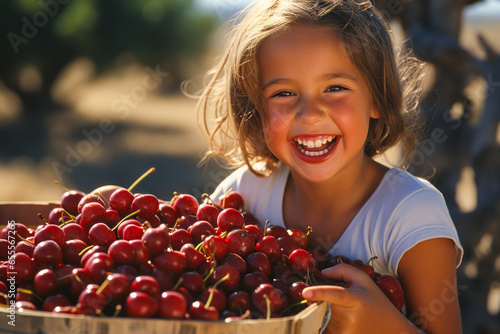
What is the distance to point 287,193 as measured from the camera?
1877mm

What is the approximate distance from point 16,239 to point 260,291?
0.67 m

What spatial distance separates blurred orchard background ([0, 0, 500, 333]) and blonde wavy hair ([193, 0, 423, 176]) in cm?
93

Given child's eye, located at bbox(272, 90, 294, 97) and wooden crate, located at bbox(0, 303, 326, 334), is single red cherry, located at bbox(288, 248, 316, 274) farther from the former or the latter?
child's eye, located at bbox(272, 90, 294, 97)

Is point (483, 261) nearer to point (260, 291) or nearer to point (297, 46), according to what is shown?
point (297, 46)

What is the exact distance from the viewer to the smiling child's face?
4.91 ft

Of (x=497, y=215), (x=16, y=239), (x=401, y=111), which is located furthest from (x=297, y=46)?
(x=497, y=215)

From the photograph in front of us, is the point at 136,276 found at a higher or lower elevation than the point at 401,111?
lower

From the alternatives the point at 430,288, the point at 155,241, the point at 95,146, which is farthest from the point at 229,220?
the point at 95,146

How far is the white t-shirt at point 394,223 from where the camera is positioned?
1.43m

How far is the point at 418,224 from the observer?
4.74ft
